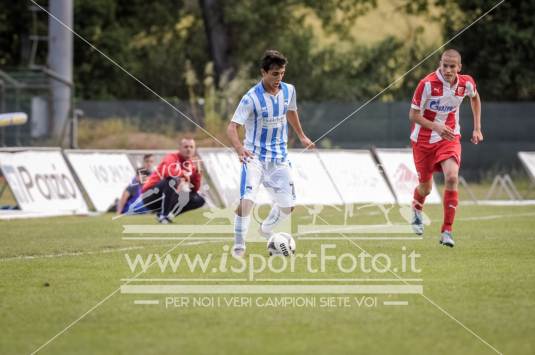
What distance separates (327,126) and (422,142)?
21629 millimetres

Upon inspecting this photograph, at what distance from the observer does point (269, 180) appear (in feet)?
39.2

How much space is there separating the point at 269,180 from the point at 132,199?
823 cm

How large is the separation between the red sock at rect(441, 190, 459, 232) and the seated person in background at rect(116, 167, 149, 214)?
24.5 feet

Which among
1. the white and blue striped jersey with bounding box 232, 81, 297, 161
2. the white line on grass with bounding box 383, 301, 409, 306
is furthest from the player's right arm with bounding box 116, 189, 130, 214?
the white line on grass with bounding box 383, 301, 409, 306

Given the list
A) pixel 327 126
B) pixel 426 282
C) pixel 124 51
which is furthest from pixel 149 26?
pixel 426 282

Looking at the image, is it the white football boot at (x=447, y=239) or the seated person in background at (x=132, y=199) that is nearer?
the white football boot at (x=447, y=239)

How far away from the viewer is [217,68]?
44125 millimetres

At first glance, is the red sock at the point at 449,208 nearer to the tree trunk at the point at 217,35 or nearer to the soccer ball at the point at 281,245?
the soccer ball at the point at 281,245

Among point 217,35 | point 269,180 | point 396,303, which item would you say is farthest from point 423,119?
point 217,35

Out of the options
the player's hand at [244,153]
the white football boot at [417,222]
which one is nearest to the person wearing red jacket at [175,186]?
the white football boot at [417,222]

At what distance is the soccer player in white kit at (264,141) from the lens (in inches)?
454

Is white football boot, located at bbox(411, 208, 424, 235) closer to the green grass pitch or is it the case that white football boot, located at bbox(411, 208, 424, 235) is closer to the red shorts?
the red shorts

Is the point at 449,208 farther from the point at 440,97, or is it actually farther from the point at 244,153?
the point at 244,153

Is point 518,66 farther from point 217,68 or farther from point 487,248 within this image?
point 487,248
